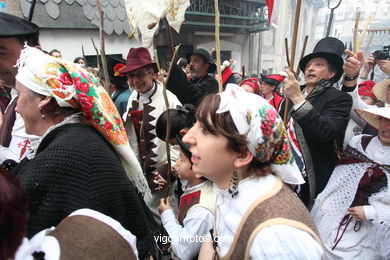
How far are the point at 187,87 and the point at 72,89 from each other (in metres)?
1.68

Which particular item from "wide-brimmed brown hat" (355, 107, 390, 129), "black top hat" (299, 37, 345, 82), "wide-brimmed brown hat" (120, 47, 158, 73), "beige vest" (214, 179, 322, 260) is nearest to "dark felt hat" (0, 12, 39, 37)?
"wide-brimmed brown hat" (120, 47, 158, 73)

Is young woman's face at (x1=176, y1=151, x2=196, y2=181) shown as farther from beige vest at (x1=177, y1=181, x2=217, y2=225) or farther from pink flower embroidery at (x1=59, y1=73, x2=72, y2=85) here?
pink flower embroidery at (x1=59, y1=73, x2=72, y2=85)

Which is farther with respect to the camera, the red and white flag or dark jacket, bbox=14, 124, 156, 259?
the red and white flag

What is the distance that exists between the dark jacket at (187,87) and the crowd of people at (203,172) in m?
0.71

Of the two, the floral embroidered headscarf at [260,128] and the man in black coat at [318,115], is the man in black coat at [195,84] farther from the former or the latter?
the floral embroidered headscarf at [260,128]

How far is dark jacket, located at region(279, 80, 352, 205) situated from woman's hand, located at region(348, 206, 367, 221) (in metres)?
0.36

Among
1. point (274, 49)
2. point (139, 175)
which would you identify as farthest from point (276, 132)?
point (274, 49)

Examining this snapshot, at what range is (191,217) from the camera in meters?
1.49

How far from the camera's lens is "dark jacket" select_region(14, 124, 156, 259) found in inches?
39.4

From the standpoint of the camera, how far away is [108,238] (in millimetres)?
728

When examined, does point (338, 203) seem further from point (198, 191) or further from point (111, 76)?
point (111, 76)

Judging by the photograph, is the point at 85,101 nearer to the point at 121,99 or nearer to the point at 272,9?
the point at 272,9

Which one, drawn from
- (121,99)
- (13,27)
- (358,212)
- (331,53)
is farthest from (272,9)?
(121,99)

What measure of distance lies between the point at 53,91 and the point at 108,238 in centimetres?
91
